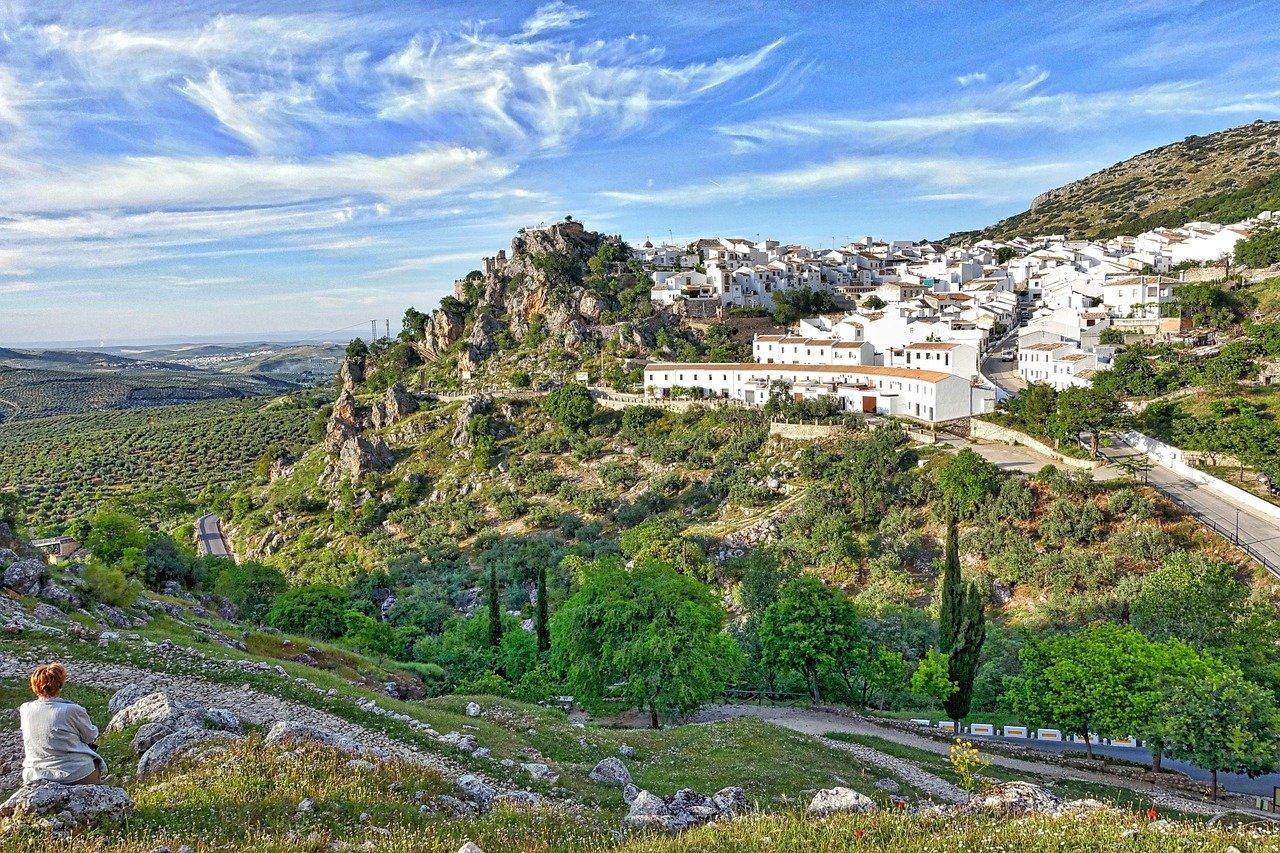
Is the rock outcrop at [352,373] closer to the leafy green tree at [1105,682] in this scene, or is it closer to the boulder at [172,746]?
the leafy green tree at [1105,682]

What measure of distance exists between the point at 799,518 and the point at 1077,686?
887 inches

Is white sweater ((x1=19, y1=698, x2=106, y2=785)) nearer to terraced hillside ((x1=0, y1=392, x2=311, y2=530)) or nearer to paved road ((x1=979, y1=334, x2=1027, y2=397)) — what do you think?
paved road ((x1=979, y1=334, x2=1027, y2=397))

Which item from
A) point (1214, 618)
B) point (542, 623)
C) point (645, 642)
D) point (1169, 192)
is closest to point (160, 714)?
point (645, 642)

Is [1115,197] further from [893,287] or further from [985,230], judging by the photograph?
[893,287]

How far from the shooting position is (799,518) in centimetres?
4394

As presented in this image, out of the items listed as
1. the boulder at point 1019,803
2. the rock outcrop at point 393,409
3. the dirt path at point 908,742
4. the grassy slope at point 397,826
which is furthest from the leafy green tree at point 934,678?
the rock outcrop at point 393,409

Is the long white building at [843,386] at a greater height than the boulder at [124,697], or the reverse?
the long white building at [843,386]

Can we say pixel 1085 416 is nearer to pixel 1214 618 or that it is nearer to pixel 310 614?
pixel 1214 618

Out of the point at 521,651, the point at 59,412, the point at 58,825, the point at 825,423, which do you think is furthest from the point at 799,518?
the point at 59,412

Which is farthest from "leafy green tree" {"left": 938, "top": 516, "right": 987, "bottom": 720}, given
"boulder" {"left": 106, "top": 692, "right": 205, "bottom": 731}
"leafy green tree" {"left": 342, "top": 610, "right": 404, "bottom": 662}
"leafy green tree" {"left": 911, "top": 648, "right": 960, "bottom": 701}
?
"boulder" {"left": 106, "top": 692, "right": 205, "bottom": 731}

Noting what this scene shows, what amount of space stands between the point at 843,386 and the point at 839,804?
1890 inches

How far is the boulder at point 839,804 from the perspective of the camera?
1077cm

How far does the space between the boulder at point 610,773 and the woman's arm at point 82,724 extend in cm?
884

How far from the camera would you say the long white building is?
5000 centimetres
